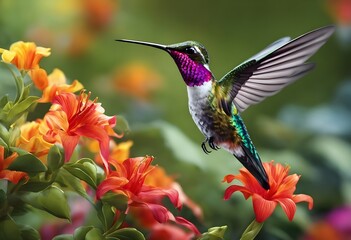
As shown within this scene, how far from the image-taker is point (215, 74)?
1411 millimetres

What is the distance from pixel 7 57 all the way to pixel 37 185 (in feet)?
0.27

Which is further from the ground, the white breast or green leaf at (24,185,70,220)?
the white breast

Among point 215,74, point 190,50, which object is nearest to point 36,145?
point 190,50

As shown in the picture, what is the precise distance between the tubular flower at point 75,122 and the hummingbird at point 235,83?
53mm

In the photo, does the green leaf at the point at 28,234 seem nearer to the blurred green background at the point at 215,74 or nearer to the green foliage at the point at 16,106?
the green foliage at the point at 16,106

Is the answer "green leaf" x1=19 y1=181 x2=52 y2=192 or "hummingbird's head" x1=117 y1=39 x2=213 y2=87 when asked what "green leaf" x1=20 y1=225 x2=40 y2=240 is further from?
"hummingbird's head" x1=117 y1=39 x2=213 y2=87

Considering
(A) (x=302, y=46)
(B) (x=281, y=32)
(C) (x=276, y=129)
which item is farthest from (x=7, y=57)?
(B) (x=281, y=32)

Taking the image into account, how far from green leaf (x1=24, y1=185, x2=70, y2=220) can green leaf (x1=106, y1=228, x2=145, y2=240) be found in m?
0.03

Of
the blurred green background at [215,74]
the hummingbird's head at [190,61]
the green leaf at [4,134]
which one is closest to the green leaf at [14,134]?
the green leaf at [4,134]

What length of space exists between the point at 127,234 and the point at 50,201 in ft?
0.17

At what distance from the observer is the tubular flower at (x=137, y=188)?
1.51 ft

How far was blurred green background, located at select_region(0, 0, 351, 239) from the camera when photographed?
2.99ft

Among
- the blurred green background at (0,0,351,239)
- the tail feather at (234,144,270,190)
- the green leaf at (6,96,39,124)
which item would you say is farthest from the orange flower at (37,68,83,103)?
the blurred green background at (0,0,351,239)

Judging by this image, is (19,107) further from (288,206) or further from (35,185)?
(288,206)
